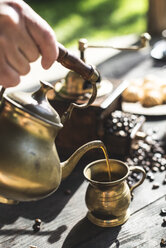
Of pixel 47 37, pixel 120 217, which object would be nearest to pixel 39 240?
pixel 120 217

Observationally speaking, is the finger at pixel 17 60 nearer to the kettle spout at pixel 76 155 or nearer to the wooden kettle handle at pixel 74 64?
the wooden kettle handle at pixel 74 64

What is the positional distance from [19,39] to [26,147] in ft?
1.03

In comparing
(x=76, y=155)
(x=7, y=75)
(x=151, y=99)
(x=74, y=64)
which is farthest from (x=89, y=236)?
(x=151, y=99)

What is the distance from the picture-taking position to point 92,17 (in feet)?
20.2

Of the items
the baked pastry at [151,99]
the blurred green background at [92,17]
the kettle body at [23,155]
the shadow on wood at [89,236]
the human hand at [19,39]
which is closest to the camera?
the human hand at [19,39]

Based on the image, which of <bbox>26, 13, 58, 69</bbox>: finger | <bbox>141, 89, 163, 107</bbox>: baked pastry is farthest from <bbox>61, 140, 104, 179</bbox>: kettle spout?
<bbox>141, 89, 163, 107</bbox>: baked pastry

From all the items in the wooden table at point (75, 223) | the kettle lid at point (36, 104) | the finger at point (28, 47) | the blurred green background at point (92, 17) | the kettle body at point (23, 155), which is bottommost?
the blurred green background at point (92, 17)

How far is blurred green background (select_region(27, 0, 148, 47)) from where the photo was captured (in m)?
5.39

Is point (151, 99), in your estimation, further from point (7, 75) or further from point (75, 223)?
point (7, 75)

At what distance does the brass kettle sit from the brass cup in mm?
337

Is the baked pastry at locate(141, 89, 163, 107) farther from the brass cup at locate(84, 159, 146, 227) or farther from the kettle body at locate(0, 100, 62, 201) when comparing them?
the kettle body at locate(0, 100, 62, 201)

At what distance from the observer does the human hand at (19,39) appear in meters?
0.83

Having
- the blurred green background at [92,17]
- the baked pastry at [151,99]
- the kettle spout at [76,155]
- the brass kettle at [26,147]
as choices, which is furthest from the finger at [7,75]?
the blurred green background at [92,17]

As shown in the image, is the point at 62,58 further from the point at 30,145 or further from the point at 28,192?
the point at 28,192
